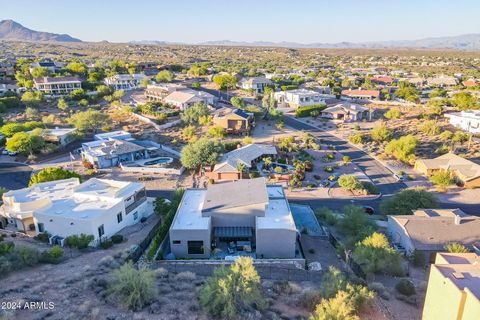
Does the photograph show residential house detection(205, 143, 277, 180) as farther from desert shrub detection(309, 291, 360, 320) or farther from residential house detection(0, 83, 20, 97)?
residential house detection(0, 83, 20, 97)

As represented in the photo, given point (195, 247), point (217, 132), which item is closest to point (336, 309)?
point (195, 247)

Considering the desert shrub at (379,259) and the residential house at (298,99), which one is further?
Answer: the residential house at (298,99)

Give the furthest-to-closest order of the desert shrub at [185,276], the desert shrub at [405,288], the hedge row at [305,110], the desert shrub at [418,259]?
the hedge row at [305,110] → the desert shrub at [418,259] → the desert shrub at [185,276] → the desert shrub at [405,288]

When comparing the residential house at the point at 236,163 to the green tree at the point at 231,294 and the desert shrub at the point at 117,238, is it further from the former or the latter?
the green tree at the point at 231,294

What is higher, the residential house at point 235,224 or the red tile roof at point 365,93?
the red tile roof at point 365,93

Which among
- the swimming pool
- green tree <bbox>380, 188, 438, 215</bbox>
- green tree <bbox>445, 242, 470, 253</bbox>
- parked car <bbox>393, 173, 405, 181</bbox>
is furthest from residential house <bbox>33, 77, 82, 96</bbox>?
green tree <bbox>445, 242, 470, 253</bbox>

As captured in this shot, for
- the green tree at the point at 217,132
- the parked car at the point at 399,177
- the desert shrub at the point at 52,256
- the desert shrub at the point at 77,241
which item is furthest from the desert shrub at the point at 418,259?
the green tree at the point at 217,132

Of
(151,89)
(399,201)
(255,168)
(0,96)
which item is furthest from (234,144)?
(0,96)

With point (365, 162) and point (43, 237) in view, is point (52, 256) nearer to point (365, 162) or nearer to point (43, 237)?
point (43, 237)
